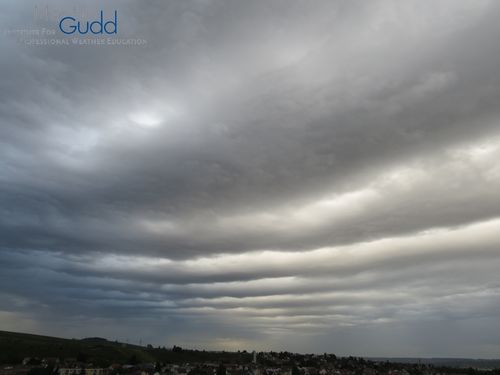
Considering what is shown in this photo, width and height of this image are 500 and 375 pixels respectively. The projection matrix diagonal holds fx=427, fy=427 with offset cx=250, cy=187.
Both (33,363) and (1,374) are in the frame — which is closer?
(1,374)

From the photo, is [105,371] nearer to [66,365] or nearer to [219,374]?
[66,365]

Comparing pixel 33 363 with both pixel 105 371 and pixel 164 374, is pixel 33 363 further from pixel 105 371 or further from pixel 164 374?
pixel 164 374

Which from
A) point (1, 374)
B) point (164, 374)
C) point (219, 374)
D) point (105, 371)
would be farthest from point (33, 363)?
point (219, 374)

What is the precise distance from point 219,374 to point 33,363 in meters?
83.4

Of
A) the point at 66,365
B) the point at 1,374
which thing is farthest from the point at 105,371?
the point at 1,374

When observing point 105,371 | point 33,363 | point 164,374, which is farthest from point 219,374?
point 33,363

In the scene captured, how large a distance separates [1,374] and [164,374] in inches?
2630

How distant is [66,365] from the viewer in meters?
194

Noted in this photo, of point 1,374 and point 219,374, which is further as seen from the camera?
point 219,374

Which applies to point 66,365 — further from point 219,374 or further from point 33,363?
point 219,374

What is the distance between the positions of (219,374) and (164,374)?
83.0 ft

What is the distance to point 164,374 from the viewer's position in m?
191

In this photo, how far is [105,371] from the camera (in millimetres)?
189000

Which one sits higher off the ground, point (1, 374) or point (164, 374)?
point (1, 374)
